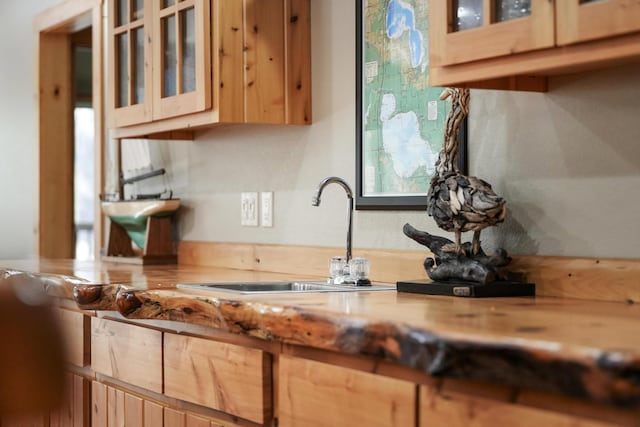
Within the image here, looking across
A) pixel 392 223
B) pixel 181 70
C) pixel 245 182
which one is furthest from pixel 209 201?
pixel 392 223

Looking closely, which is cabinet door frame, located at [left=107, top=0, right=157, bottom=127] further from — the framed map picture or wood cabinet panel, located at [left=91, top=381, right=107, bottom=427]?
wood cabinet panel, located at [left=91, top=381, right=107, bottom=427]

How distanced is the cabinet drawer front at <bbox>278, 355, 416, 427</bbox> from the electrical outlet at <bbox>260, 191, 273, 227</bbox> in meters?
1.30

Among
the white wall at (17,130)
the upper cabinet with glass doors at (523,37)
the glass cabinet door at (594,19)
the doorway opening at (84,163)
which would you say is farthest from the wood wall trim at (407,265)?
the doorway opening at (84,163)

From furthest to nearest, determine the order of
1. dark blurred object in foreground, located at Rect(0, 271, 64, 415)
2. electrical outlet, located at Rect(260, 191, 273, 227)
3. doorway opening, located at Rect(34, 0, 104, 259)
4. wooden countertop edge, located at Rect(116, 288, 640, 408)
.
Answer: doorway opening, located at Rect(34, 0, 104, 259), electrical outlet, located at Rect(260, 191, 273, 227), wooden countertop edge, located at Rect(116, 288, 640, 408), dark blurred object in foreground, located at Rect(0, 271, 64, 415)

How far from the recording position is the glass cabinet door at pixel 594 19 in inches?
66.4

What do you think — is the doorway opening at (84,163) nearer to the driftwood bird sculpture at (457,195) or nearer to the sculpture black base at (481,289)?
the driftwood bird sculpture at (457,195)

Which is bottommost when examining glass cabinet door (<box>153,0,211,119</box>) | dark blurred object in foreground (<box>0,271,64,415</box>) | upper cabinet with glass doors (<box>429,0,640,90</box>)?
dark blurred object in foreground (<box>0,271,64,415</box>)

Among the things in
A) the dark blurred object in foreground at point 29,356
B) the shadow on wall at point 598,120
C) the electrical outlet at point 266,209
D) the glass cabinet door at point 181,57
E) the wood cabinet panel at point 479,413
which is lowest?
the wood cabinet panel at point 479,413

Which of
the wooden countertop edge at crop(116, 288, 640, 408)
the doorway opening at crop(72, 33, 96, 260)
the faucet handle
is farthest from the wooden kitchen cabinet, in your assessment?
the doorway opening at crop(72, 33, 96, 260)

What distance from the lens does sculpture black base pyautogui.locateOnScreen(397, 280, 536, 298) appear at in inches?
84.0

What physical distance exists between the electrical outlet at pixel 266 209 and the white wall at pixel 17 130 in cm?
206

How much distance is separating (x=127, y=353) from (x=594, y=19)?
1.42 meters

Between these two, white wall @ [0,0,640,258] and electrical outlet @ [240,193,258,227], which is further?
electrical outlet @ [240,193,258,227]

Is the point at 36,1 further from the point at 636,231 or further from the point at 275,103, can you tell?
the point at 636,231
